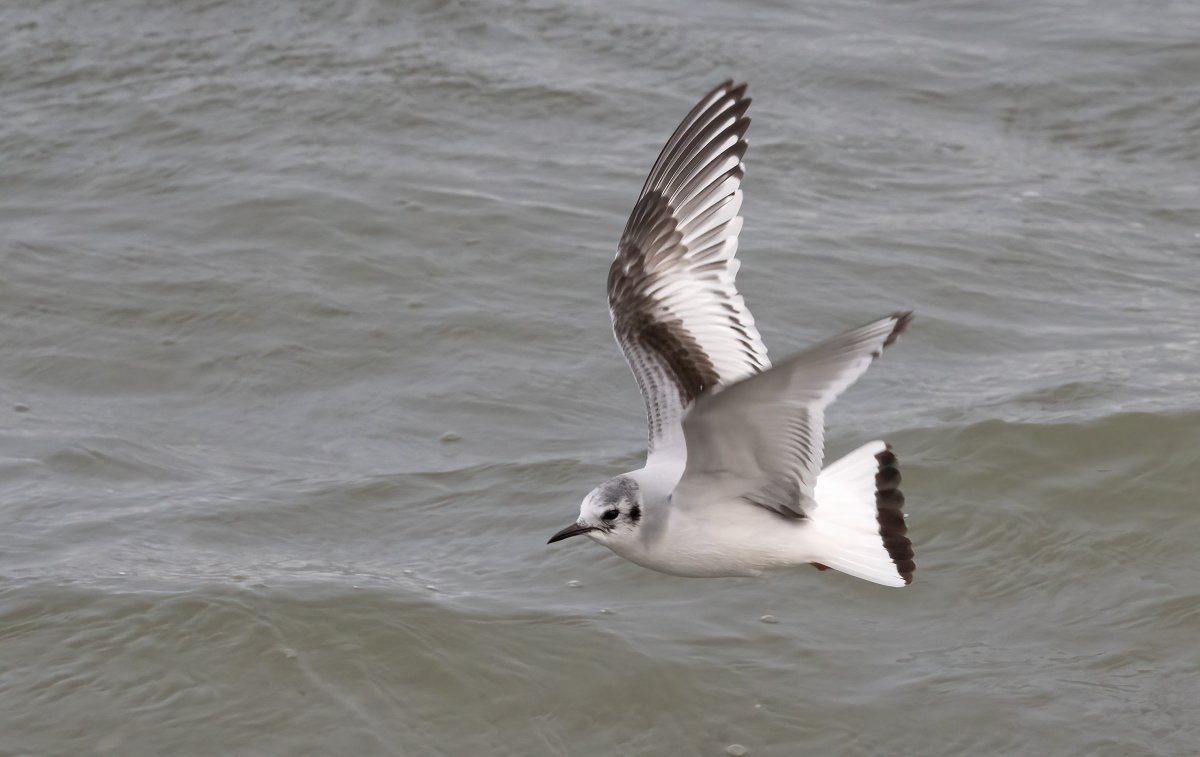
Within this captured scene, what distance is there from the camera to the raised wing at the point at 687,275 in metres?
5.56

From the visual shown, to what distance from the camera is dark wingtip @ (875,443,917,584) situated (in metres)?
5.40

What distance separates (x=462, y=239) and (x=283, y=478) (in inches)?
93.7

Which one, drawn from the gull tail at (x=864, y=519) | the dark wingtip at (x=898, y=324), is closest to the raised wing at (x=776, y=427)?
the dark wingtip at (x=898, y=324)

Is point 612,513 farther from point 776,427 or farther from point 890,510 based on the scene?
point 890,510

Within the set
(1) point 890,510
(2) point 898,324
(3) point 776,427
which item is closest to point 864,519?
(1) point 890,510

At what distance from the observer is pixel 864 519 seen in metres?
5.46

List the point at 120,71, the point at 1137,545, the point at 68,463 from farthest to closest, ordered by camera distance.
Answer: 1. the point at 120,71
2. the point at 68,463
3. the point at 1137,545

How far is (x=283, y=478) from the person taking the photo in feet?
24.9

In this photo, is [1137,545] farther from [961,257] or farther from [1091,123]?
[1091,123]

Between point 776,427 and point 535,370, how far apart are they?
11.9 feet

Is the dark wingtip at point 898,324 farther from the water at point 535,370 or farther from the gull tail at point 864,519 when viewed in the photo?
the water at point 535,370

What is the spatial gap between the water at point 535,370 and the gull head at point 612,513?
1064 mm

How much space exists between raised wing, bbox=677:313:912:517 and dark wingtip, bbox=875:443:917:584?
255 mm

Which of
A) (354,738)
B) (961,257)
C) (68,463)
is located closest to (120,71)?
(68,463)
